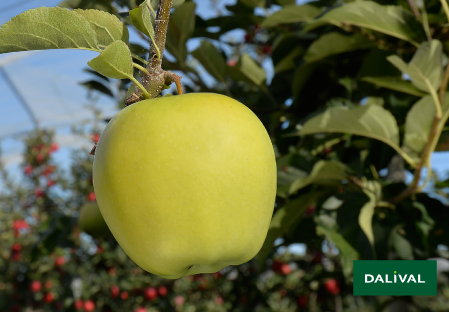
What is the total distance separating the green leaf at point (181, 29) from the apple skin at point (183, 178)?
508 millimetres

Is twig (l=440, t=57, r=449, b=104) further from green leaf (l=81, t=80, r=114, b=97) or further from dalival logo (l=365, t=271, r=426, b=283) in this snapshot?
green leaf (l=81, t=80, r=114, b=97)

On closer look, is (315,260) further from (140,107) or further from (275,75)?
(140,107)

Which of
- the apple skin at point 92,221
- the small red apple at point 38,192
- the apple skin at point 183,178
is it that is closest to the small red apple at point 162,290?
the apple skin at point 92,221

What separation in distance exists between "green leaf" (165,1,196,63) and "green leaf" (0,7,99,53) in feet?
1.69

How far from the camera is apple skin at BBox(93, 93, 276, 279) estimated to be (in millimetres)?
333

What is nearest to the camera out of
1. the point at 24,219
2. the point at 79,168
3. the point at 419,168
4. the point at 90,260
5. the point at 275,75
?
the point at 419,168

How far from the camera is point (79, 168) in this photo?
2600 millimetres

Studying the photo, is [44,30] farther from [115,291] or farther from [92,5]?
[115,291]

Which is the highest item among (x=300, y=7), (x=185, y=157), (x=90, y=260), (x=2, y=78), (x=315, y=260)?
(x=185, y=157)

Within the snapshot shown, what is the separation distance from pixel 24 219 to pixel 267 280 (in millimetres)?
1784

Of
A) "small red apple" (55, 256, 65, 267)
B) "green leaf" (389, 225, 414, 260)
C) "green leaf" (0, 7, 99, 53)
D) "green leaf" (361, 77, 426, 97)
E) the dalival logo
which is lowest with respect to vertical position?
"small red apple" (55, 256, 65, 267)

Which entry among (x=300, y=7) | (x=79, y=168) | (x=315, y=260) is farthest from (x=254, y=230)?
(x=79, y=168)

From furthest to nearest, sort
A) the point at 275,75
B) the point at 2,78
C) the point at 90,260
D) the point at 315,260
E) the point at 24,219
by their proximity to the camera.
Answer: the point at 2,78, the point at 24,219, the point at 90,260, the point at 315,260, the point at 275,75

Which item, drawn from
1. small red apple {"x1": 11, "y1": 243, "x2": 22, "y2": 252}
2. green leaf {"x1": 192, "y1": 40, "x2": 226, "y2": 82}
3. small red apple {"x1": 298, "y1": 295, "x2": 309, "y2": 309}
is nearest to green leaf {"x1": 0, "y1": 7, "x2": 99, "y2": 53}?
green leaf {"x1": 192, "y1": 40, "x2": 226, "y2": 82}
